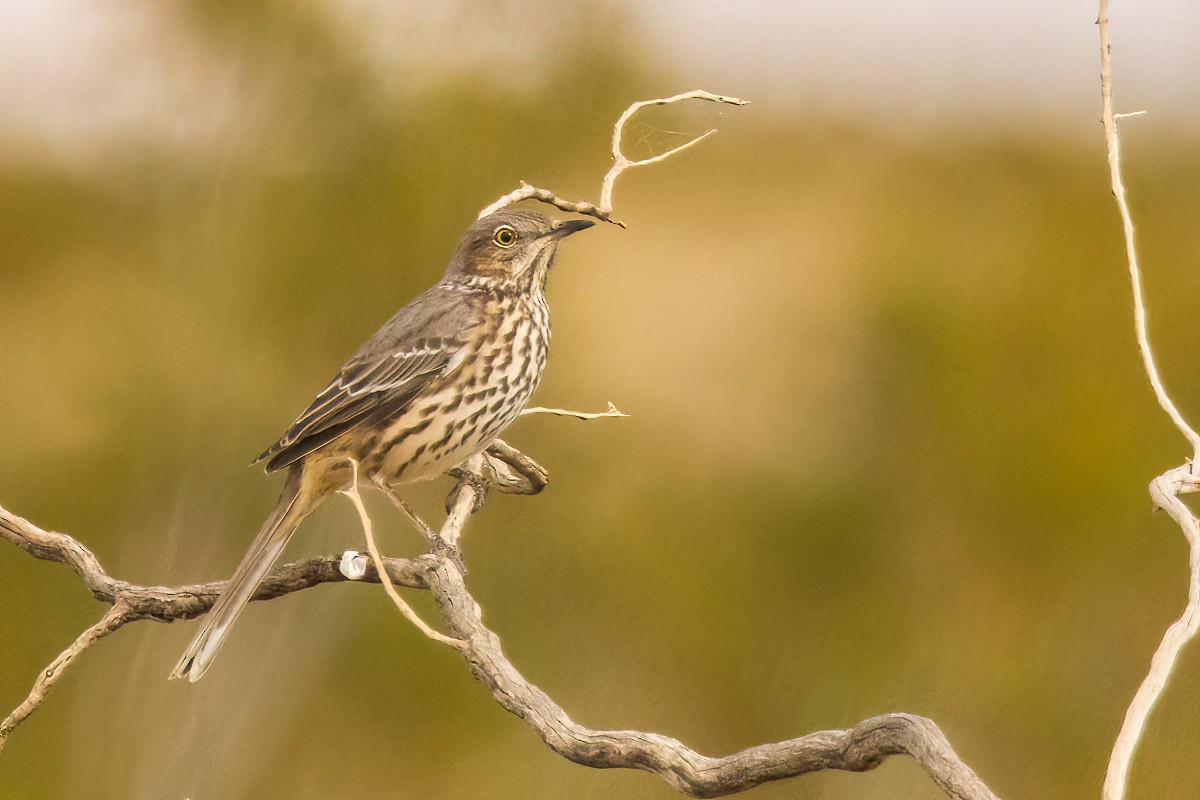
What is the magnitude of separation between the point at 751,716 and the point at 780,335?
0.49 metres

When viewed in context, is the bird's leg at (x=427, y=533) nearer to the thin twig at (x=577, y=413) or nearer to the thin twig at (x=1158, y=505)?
the thin twig at (x=577, y=413)

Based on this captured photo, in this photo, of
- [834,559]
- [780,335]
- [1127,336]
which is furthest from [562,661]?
[1127,336]

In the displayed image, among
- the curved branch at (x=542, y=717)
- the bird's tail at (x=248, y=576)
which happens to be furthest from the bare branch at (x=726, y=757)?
the bird's tail at (x=248, y=576)

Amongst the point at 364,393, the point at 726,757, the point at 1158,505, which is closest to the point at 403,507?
the point at 364,393

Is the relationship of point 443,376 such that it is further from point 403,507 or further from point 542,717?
point 542,717

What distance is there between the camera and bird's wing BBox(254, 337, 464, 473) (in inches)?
28.0

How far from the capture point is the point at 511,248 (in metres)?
0.78

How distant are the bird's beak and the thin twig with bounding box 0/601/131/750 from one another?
366 millimetres

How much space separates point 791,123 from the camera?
1.49 meters

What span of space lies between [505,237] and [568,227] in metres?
0.05

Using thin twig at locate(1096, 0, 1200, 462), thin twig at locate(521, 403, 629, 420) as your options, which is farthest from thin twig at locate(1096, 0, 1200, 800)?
thin twig at locate(521, 403, 629, 420)

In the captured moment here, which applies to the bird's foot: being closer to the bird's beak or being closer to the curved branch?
the curved branch

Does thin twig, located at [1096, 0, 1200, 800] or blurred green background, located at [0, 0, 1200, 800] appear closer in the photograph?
thin twig, located at [1096, 0, 1200, 800]

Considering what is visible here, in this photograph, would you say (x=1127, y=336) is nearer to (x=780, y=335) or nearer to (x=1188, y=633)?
(x=780, y=335)
